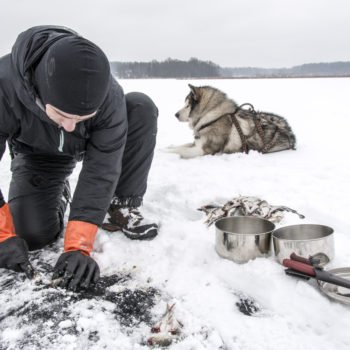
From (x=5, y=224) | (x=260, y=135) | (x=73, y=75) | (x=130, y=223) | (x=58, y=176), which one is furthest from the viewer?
(x=260, y=135)

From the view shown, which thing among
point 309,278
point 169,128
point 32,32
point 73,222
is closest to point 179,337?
point 309,278

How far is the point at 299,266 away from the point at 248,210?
0.78 meters

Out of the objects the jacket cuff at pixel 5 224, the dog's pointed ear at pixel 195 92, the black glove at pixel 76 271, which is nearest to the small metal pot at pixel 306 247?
the black glove at pixel 76 271

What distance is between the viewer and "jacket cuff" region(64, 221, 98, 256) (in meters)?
1.71

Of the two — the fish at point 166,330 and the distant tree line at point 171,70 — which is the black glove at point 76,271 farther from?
the distant tree line at point 171,70

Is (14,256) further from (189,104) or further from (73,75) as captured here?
(189,104)

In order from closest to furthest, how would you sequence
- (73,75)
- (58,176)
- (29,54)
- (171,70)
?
(73,75) → (29,54) → (58,176) → (171,70)

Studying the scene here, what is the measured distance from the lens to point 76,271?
1627 mm

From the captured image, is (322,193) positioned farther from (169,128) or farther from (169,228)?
(169,128)

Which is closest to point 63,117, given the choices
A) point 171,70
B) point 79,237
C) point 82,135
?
point 82,135

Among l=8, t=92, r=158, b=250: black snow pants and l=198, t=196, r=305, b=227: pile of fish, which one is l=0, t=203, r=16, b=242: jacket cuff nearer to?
l=8, t=92, r=158, b=250: black snow pants

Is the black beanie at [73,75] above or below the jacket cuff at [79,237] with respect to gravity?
above

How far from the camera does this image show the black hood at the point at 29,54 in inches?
56.7

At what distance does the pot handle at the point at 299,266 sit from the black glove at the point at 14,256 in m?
1.16
